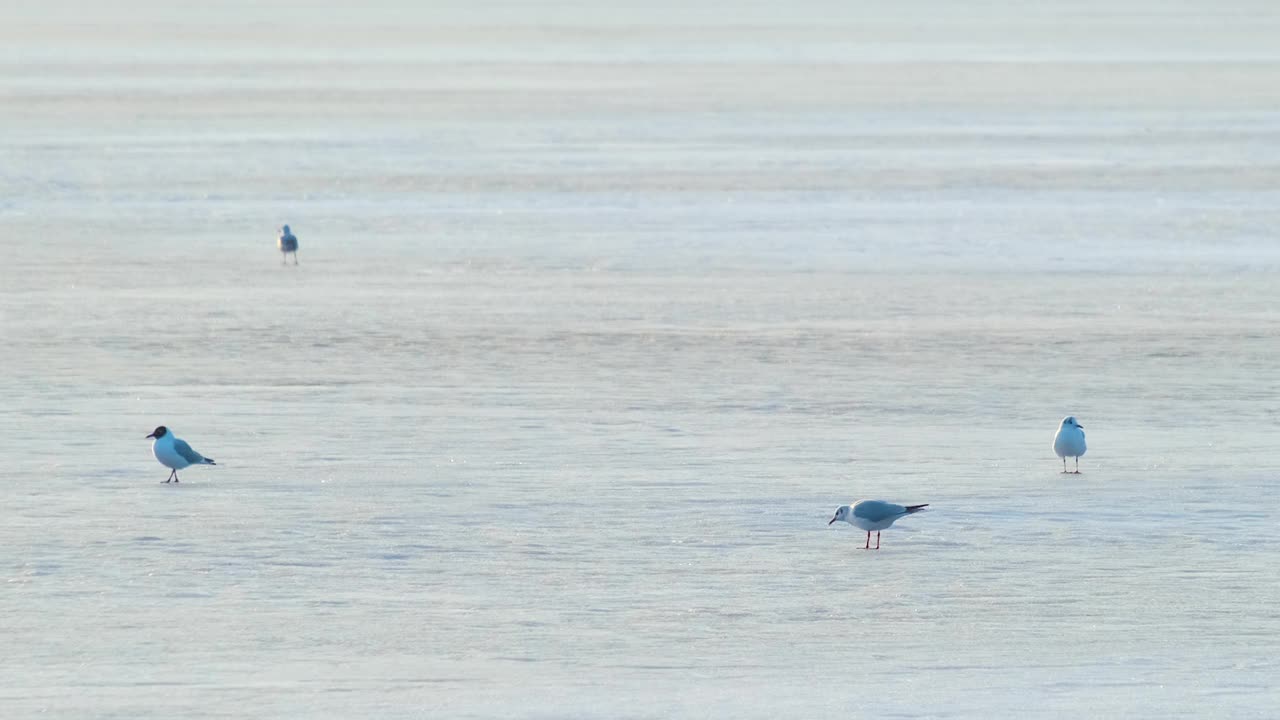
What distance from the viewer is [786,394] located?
12.7 m

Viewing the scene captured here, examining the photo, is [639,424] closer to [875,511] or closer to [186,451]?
[186,451]

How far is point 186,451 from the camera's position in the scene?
404 inches

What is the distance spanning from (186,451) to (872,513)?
3.10 meters

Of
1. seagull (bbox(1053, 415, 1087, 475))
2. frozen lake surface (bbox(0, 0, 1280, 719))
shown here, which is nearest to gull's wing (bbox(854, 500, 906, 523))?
frozen lake surface (bbox(0, 0, 1280, 719))

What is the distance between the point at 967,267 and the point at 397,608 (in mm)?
10443

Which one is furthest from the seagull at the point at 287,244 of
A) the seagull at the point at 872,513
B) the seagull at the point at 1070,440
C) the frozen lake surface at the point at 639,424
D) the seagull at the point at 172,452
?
the seagull at the point at 872,513

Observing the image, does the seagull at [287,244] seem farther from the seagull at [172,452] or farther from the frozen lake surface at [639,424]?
the seagull at [172,452]

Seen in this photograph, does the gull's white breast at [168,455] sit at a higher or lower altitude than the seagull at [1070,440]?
lower

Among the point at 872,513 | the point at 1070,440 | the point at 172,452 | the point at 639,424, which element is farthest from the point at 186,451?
the point at 1070,440

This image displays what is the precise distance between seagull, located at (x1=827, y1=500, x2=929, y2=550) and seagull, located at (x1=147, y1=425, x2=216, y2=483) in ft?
9.63

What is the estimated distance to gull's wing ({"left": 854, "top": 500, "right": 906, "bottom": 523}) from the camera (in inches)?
354

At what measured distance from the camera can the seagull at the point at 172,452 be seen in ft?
33.6

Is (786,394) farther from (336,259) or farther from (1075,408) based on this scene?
(336,259)

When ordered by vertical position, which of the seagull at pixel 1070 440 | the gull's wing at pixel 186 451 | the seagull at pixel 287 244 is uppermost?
the seagull at pixel 287 244
